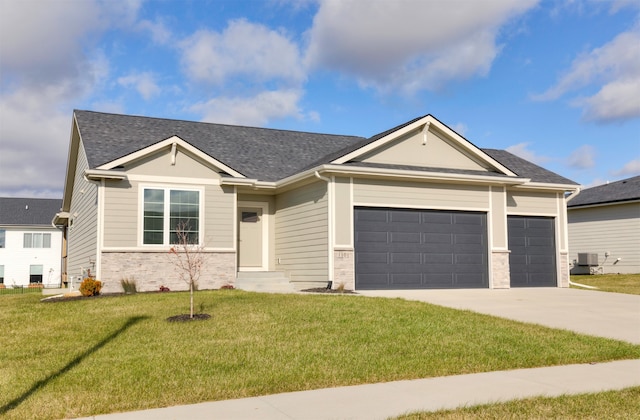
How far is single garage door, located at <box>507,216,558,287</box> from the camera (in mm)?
20812

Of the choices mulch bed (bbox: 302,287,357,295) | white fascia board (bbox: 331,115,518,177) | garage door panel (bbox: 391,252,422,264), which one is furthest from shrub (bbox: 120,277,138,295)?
garage door panel (bbox: 391,252,422,264)

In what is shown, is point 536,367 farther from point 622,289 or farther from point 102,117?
point 102,117

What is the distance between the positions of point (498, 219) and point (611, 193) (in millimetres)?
13303

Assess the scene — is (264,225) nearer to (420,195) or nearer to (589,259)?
(420,195)

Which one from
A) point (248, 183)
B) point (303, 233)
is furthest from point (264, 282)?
point (248, 183)

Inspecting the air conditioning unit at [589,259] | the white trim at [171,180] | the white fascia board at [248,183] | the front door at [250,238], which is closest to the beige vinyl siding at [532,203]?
the white fascia board at [248,183]

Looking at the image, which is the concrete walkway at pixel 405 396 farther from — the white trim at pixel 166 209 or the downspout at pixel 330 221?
the white trim at pixel 166 209

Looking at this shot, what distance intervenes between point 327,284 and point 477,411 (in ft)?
37.4

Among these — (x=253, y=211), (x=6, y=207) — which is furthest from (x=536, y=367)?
(x=6, y=207)

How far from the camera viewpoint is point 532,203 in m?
21.3

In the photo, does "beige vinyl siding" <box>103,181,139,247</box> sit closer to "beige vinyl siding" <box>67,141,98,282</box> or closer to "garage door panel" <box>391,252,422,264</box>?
"beige vinyl siding" <box>67,141,98,282</box>

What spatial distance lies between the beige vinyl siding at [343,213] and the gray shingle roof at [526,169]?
6.25 m

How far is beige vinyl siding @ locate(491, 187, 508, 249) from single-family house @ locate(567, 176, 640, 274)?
10.8 meters

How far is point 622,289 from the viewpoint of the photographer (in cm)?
2070
